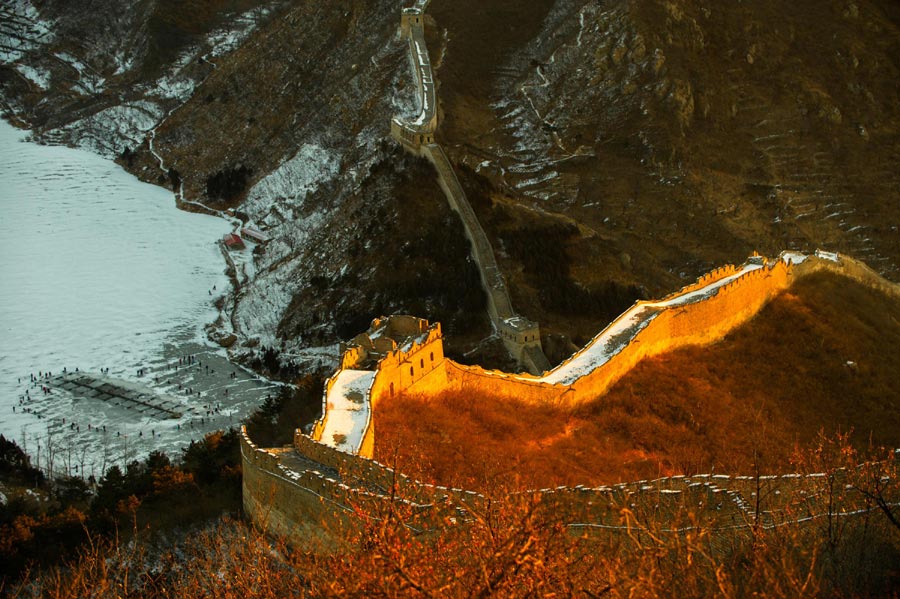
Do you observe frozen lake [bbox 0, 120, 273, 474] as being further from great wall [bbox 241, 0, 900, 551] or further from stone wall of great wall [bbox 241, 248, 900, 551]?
stone wall of great wall [bbox 241, 248, 900, 551]

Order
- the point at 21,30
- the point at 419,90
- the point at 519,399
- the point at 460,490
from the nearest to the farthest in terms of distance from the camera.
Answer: the point at 460,490
the point at 519,399
the point at 419,90
the point at 21,30

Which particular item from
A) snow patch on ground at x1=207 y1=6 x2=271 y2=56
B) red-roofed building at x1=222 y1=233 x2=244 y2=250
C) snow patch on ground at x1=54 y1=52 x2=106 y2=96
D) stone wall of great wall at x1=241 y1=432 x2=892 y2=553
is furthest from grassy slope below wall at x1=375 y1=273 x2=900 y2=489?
snow patch on ground at x1=54 y1=52 x2=106 y2=96

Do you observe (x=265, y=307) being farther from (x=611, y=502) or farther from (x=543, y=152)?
(x=611, y=502)

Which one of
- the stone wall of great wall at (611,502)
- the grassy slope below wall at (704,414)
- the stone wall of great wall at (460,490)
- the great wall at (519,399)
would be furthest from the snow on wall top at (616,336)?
the stone wall of great wall at (611,502)

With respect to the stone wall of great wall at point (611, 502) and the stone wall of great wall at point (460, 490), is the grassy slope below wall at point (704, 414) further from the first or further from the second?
the stone wall of great wall at point (611, 502)

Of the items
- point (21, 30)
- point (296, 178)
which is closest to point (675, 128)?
point (296, 178)

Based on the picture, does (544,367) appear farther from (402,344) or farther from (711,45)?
(711,45)
